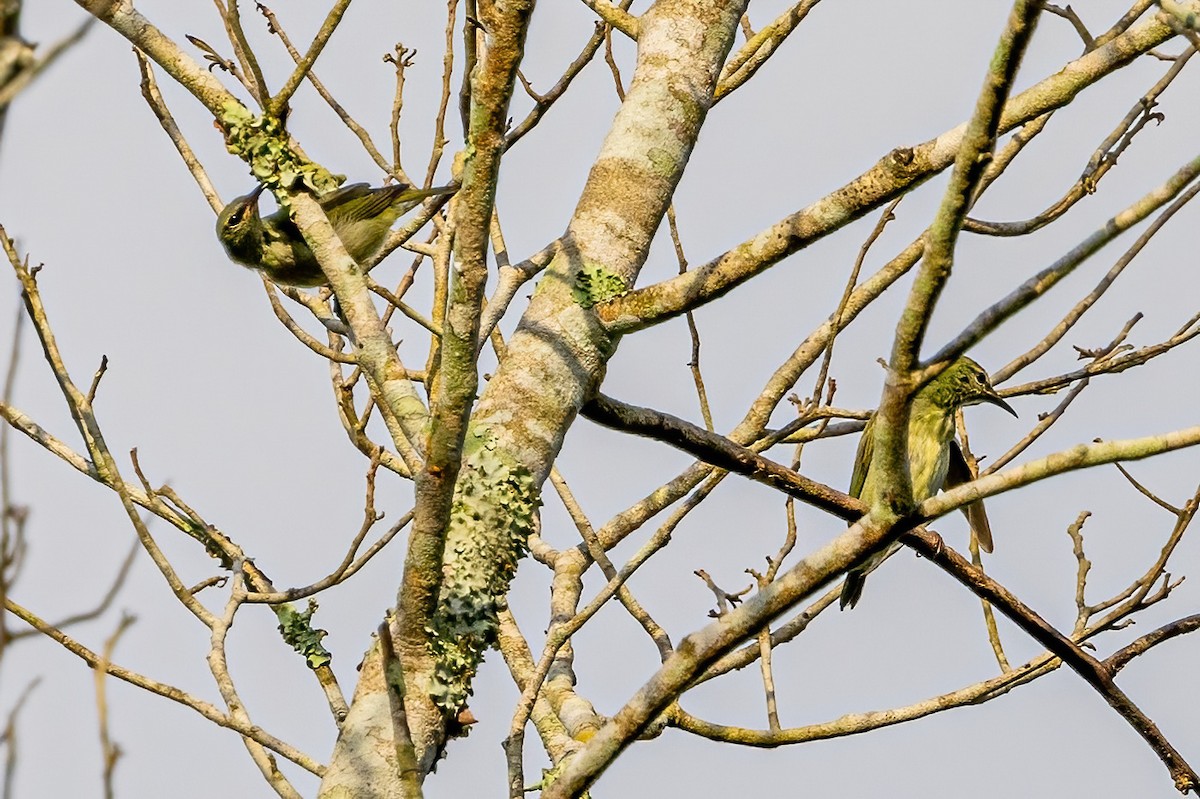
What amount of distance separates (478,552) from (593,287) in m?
0.73

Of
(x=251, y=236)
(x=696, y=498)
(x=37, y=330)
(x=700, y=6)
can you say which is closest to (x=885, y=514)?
(x=696, y=498)

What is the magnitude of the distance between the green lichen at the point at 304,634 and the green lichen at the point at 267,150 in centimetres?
127

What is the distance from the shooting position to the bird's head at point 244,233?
655cm

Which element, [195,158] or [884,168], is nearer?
[884,168]

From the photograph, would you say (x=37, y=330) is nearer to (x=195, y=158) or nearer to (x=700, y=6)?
(x=195, y=158)

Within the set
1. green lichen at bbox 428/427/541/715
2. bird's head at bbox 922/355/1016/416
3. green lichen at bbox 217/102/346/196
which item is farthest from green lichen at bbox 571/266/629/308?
bird's head at bbox 922/355/1016/416

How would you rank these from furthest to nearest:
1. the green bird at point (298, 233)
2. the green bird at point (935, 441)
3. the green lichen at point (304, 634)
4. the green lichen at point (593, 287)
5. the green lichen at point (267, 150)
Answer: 1. the green bird at point (935, 441)
2. the green bird at point (298, 233)
3. the green lichen at point (304, 634)
4. the green lichen at point (267, 150)
5. the green lichen at point (593, 287)

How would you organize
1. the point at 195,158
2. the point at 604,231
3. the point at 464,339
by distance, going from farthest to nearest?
the point at 195,158 < the point at 604,231 < the point at 464,339

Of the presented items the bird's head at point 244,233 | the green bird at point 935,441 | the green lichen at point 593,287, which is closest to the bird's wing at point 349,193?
the bird's head at point 244,233

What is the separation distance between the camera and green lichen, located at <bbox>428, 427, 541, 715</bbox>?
2.86 meters

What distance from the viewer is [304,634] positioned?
4.00 metres

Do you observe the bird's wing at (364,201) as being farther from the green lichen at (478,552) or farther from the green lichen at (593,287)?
the green lichen at (478,552)

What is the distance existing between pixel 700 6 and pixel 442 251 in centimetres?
108

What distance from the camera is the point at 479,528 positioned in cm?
305
